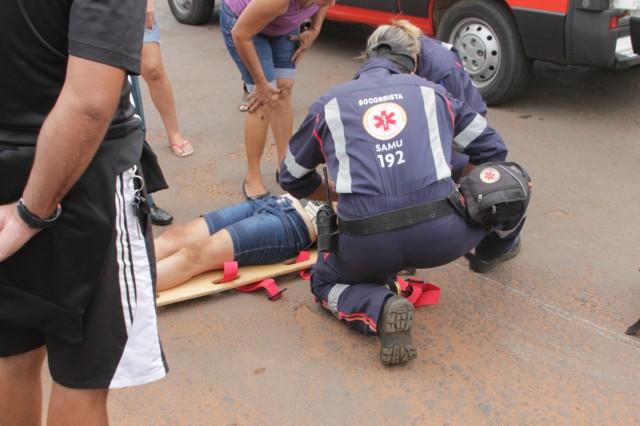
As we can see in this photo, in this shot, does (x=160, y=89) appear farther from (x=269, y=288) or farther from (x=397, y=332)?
(x=397, y=332)

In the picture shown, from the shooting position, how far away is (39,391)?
7.19 feet

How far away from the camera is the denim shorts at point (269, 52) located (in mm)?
4410

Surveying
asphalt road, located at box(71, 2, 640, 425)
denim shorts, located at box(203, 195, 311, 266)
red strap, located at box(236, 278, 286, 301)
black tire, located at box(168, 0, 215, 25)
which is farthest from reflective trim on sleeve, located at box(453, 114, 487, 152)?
black tire, located at box(168, 0, 215, 25)

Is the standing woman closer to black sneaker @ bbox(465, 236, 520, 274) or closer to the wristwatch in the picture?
black sneaker @ bbox(465, 236, 520, 274)

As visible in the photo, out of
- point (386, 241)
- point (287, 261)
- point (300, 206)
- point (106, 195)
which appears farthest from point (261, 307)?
point (106, 195)

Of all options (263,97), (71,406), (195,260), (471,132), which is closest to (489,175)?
(471,132)

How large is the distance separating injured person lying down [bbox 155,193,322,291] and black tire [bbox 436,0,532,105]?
8.47 feet

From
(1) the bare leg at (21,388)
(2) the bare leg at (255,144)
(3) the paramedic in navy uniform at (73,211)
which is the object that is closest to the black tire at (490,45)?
(2) the bare leg at (255,144)

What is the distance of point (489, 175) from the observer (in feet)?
10.5

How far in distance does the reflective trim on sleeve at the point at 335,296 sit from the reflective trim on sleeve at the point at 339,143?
0.49 meters

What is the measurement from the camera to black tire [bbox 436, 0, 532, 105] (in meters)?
5.62

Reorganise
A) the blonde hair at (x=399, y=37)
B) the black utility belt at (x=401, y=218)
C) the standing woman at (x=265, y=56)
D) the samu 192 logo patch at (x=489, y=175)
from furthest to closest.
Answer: the standing woman at (x=265, y=56) < the blonde hair at (x=399, y=37) < the samu 192 logo patch at (x=489, y=175) < the black utility belt at (x=401, y=218)

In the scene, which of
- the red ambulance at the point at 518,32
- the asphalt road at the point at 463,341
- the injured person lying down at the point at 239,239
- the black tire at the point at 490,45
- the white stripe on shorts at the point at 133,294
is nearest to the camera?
the white stripe on shorts at the point at 133,294

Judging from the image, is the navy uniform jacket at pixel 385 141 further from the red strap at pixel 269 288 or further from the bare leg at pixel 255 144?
the bare leg at pixel 255 144
